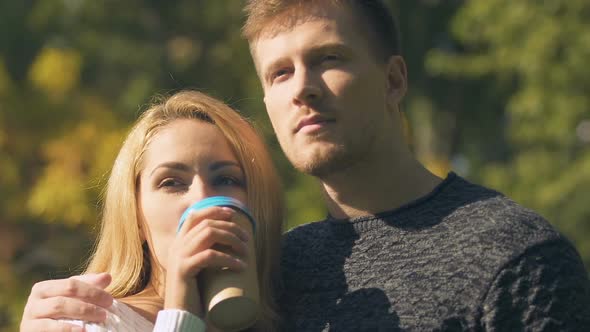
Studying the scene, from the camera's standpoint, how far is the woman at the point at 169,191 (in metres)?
3.79

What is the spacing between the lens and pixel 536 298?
11.8 ft

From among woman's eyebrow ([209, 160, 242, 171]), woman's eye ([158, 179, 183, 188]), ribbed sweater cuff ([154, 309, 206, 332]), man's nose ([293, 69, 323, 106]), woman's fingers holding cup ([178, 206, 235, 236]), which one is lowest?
ribbed sweater cuff ([154, 309, 206, 332])

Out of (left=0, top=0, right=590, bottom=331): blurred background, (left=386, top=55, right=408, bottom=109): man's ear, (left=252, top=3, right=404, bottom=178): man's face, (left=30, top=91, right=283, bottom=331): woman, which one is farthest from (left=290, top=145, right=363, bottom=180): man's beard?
(left=0, top=0, right=590, bottom=331): blurred background

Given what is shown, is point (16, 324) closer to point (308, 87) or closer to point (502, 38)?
point (502, 38)

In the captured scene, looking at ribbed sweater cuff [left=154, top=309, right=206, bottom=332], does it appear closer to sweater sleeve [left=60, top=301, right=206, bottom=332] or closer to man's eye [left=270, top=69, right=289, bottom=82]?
sweater sleeve [left=60, top=301, right=206, bottom=332]

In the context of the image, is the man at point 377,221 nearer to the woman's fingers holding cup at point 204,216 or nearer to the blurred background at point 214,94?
the woman's fingers holding cup at point 204,216

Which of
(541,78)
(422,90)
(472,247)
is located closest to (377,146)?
(472,247)

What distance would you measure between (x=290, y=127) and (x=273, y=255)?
44 centimetres

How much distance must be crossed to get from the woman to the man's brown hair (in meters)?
0.33

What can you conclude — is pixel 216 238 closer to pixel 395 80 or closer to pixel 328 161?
pixel 328 161

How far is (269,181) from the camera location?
4.08 metres

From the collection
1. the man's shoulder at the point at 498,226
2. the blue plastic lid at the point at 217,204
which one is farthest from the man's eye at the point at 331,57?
the blue plastic lid at the point at 217,204

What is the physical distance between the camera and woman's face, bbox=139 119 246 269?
379 centimetres

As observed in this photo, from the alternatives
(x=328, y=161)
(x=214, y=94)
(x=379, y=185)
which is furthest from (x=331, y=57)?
(x=214, y=94)
